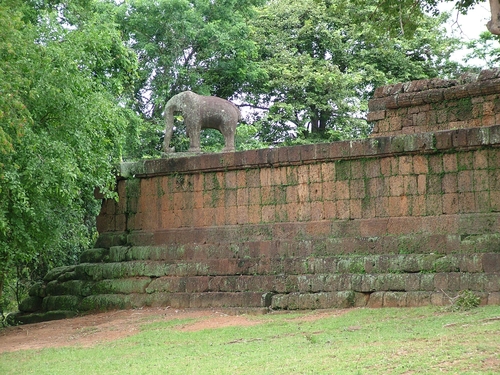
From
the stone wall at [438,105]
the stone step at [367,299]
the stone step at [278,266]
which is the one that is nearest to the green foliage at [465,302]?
the stone step at [367,299]

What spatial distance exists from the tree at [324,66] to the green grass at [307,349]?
15433 millimetres

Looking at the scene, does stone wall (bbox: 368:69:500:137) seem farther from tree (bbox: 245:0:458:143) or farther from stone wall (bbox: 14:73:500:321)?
tree (bbox: 245:0:458:143)

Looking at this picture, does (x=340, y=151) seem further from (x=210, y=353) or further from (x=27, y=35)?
(x=27, y=35)

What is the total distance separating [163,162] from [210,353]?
6566 mm

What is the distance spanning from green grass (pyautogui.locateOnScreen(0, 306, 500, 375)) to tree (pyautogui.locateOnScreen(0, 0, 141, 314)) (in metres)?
2.95

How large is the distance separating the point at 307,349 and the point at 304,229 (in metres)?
4.54

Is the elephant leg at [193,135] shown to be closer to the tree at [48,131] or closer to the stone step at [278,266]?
the tree at [48,131]

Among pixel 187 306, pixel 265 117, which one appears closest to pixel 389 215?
pixel 187 306

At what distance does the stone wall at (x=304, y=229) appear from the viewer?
1329cm

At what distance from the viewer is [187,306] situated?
15.6 meters

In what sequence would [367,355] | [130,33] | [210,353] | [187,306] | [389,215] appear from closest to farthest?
[367,355] < [210,353] < [389,215] < [187,306] < [130,33]

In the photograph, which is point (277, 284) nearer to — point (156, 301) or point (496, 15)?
point (156, 301)

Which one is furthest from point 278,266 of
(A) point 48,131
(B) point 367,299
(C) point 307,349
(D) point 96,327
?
(A) point 48,131

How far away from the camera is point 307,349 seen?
421 inches
